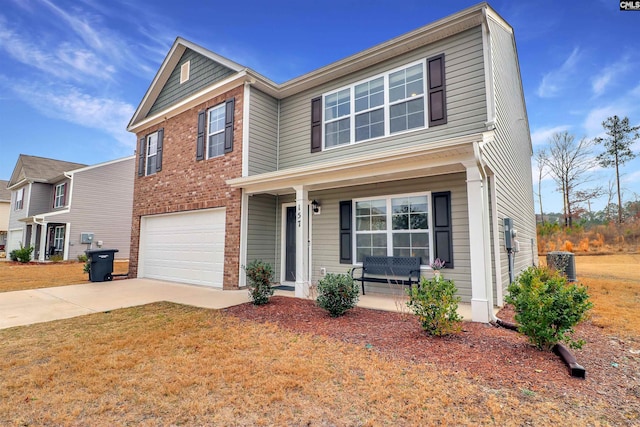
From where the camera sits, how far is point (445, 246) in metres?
6.35

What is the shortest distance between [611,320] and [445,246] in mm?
2772

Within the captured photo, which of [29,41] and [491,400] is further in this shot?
[29,41]

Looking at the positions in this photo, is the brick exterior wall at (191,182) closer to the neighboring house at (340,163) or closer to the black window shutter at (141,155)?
the neighboring house at (340,163)

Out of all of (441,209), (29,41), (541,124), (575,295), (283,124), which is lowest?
(575,295)

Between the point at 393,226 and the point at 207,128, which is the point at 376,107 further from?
the point at 207,128

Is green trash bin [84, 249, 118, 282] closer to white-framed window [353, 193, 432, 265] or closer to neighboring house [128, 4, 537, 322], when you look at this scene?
neighboring house [128, 4, 537, 322]

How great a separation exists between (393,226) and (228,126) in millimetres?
5123

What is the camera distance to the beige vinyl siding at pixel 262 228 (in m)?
8.33

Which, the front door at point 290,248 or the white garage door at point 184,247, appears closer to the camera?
the white garage door at point 184,247

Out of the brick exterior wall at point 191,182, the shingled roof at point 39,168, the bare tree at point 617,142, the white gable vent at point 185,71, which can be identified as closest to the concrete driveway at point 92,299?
the brick exterior wall at point 191,182

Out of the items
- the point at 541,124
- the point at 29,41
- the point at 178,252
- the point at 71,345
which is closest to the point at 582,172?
the point at 541,124

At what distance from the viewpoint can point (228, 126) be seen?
28.4 ft

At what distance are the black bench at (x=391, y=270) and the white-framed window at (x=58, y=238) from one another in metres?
19.5

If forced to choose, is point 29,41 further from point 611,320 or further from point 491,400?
point 611,320
